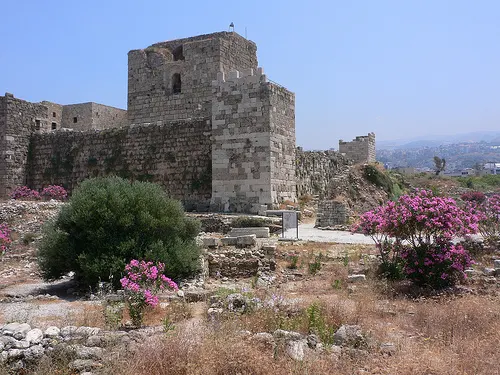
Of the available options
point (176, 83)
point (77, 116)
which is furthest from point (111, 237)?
point (77, 116)

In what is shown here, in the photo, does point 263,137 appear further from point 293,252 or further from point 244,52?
point 244,52

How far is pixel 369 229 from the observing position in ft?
37.0

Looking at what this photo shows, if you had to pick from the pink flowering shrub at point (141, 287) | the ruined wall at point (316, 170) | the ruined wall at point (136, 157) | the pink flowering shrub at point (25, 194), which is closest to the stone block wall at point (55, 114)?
the ruined wall at point (136, 157)

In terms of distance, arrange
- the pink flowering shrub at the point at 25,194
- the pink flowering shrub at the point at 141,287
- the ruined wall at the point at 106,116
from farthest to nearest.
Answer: the ruined wall at the point at 106,116 < the pink flowering shrub at the point at 25,194 < the pink flowering shrub at the point at 141,287

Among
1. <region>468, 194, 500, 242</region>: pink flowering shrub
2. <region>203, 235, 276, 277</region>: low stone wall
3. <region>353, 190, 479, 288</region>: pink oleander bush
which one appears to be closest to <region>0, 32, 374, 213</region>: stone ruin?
<region>203, 235, 276, 277</region>: low stone wall

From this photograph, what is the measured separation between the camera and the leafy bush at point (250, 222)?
16484 millimetres

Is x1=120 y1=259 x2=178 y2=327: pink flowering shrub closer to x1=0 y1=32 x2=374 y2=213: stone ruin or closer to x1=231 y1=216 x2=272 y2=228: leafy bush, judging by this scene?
x1=231 y1=216 x2=272 y2=228: leafy bush

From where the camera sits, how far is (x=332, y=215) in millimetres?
18734

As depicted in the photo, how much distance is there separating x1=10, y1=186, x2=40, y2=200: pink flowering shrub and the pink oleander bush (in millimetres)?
17223

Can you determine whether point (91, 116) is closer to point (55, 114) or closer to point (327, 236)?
point (55, 114)

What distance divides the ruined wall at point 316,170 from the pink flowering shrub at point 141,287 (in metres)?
12.8

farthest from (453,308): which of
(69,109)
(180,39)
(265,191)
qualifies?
(69,109)

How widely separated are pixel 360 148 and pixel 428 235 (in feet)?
89.4

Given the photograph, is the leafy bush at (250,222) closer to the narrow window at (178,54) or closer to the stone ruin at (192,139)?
the stone ruin at (192,139)
